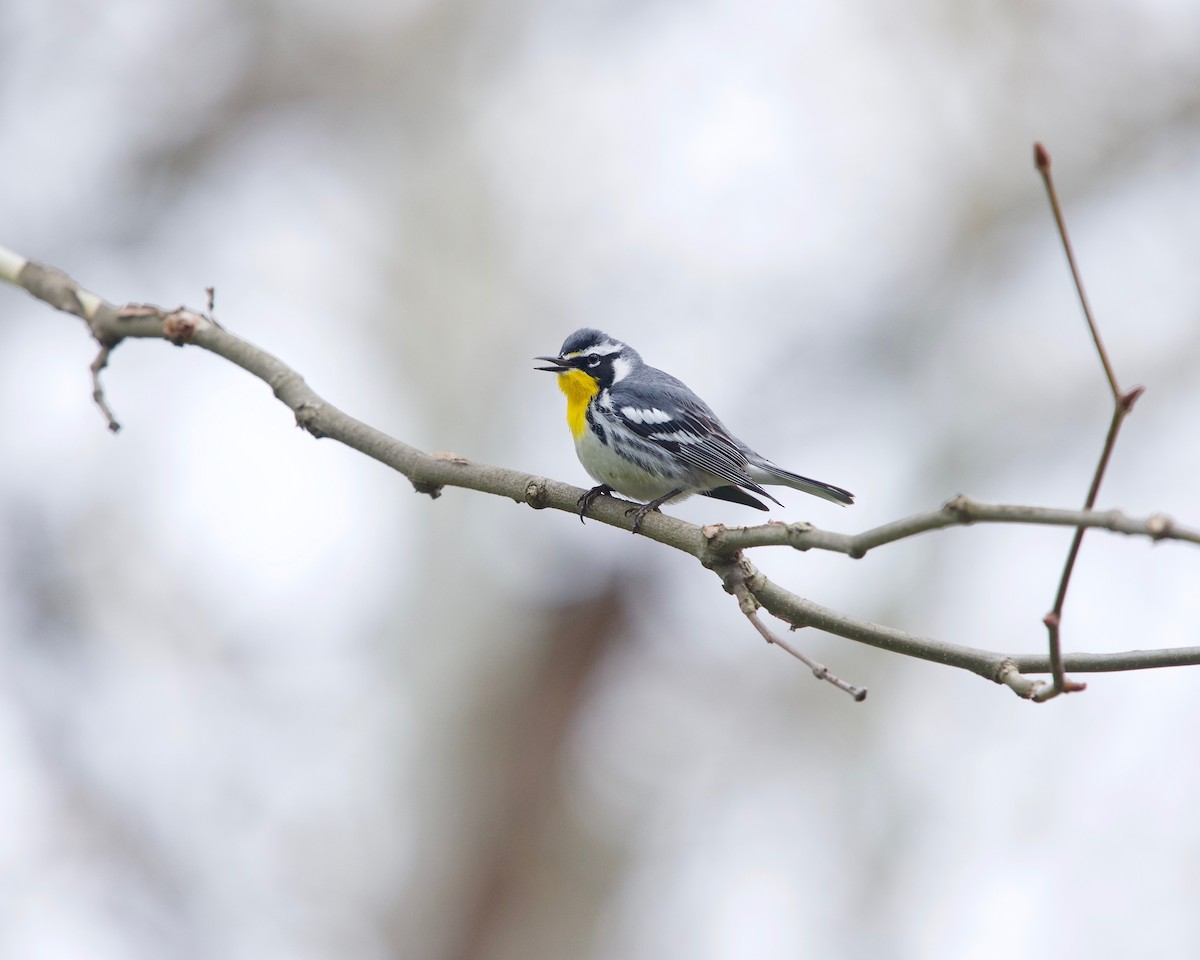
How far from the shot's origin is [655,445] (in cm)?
532

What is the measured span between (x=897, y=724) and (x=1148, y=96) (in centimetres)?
657

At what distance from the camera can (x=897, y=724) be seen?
11.2 meters

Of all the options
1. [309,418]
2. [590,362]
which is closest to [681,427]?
[590,362]

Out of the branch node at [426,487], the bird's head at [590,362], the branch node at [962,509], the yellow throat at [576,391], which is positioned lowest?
the branch node at [962,509]

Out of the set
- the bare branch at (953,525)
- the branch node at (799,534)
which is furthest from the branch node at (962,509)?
the branch node at (799,534)

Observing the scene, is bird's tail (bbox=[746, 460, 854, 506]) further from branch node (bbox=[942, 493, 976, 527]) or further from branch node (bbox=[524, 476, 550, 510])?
branch node (bbox=[942, 493, 976, 527])

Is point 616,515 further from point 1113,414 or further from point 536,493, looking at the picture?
point 1113,414

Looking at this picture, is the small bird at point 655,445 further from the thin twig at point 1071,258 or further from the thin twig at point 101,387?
the thin twig at point 1071,258

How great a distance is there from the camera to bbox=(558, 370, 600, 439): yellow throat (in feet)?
19.0

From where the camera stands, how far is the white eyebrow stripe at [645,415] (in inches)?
216

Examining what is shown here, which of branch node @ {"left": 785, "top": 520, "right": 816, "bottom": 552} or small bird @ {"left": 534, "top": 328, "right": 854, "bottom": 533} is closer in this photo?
branch node @ {"left": 785, "top": 520, "right": 816, "bottom": 552}

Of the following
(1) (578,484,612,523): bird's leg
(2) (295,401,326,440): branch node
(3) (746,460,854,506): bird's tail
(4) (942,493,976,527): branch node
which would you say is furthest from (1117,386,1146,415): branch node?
(3) (746,460,854,506): bird's tail

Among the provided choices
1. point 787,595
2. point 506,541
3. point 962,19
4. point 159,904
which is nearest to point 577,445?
point 787,595

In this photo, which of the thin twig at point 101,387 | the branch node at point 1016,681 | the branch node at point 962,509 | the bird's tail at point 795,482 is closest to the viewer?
the branch node at point 962,509
